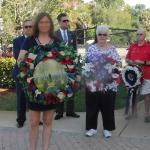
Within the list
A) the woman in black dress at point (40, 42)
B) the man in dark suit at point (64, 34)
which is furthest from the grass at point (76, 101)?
the woman in black dress at point (40, 42)

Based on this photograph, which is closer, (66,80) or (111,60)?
(66,80)

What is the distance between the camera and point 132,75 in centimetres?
782

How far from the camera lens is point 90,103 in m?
7.03

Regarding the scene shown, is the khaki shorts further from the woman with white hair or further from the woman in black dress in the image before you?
the woman in black dress

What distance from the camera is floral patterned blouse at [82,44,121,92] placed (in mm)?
6758

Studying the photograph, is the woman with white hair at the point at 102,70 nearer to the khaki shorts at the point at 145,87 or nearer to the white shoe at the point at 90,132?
the white shoe at the point at 90,132

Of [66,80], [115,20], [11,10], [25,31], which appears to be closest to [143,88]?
[25,31]

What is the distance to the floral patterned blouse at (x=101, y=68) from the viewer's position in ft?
22.2

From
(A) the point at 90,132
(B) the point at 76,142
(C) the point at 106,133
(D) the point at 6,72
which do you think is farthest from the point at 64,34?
(D) the point at 6,72

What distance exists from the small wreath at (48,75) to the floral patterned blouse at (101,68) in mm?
1314

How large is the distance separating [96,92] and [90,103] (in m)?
0.25

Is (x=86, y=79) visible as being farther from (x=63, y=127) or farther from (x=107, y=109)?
(x=63, y=127)

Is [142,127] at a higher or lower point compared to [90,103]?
lower

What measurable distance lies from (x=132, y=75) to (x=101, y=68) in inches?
47.3
